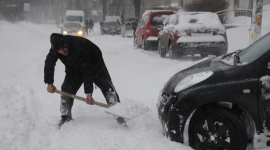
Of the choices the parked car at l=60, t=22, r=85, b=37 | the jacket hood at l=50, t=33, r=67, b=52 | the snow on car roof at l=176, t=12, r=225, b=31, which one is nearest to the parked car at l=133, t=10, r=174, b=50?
the snow on car roof at l=176, t=12, r=225, b=31

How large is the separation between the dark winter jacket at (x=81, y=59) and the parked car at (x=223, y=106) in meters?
1.32

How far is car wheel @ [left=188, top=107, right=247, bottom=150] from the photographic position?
3.44 meters

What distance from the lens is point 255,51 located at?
3.90 metres

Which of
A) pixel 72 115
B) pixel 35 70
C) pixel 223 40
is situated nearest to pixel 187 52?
pixel 223 40

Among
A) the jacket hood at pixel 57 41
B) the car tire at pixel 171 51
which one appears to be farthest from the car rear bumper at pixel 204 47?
the jacket hood at pixel 57 41

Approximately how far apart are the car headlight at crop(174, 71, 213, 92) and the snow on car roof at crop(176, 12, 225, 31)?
22.6 ft

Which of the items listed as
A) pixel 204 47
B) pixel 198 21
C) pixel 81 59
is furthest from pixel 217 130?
pixel 198 21

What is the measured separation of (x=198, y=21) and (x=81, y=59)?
6823mm

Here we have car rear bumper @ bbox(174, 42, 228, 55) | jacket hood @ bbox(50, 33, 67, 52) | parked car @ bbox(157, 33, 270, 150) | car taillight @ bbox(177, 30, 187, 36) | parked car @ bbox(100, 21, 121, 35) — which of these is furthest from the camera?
parked car @ bbox(100, 21, 121, 35)

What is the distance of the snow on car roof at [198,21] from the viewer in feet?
34.5

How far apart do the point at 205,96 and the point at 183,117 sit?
33 centimetres

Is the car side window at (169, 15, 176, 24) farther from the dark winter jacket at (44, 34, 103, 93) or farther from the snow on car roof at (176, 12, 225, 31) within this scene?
the dark winter jacket at (44, 34, 103, 93)

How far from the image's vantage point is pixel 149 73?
29.1 feet

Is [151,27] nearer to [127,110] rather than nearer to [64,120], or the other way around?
[64,120]
